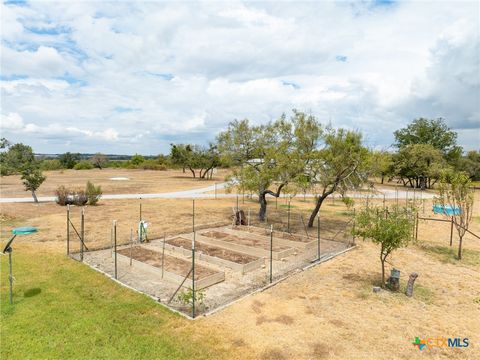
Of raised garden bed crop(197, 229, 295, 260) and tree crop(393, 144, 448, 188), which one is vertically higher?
tree crop(393, 144, 448, 188)

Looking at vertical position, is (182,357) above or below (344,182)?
below

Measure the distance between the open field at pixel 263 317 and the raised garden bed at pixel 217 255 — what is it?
69.6 inches

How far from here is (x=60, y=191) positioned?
28094mm

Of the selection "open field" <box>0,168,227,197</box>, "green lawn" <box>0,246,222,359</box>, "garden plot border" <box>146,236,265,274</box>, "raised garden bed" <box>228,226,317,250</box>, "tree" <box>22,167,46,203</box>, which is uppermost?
"tree" <box>22,167,46,203</box>

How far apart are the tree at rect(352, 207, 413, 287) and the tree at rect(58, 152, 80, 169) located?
3741 inches

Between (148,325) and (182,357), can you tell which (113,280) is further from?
(182,357)

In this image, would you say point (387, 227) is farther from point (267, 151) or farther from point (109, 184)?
point (109, 184)

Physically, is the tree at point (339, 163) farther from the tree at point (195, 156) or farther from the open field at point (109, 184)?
the tree at point (195, 156)

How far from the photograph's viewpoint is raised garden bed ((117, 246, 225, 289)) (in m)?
11.2

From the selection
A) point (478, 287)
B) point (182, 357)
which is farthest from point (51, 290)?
point (478, 287)

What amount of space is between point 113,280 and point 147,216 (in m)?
12.1

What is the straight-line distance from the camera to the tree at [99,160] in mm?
98188

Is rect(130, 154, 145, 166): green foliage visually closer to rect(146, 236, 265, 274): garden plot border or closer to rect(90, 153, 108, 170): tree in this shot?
rect(90, 153, 108, 170): tree

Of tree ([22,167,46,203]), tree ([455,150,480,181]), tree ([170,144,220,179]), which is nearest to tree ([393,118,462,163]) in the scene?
tree ([455,150,480,181])
